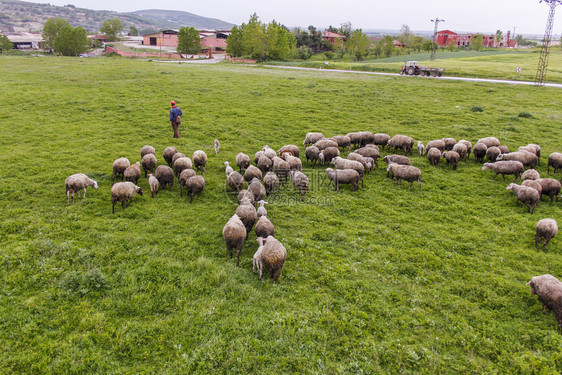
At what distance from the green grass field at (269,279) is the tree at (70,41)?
80786 millimetres

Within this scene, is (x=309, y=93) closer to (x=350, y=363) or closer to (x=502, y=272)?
(x=502, y=272)

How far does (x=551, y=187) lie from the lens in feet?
43.3

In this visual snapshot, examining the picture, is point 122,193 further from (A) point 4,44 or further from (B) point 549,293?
(A) point 4,44

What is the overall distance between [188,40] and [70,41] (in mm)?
30885

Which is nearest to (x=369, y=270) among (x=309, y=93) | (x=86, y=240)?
(x=86, y=240)

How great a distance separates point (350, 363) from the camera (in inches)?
261

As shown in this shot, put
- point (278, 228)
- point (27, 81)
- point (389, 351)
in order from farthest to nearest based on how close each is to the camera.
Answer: point (27, 81)
point (278, 228)
point (389, 351)

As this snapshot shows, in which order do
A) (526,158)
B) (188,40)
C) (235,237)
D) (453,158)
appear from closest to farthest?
(235,237) → (526,158) → (453,158) → (188,40)

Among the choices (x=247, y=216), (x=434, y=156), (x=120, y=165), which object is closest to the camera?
(x=247, y=216)

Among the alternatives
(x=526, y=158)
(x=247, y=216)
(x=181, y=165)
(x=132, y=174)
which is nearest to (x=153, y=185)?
(x=132, y=174)

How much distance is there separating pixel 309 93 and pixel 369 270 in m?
28.1

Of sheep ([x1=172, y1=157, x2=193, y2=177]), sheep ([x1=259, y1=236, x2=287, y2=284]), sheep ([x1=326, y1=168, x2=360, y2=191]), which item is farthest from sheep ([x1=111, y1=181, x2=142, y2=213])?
sheep ([x1=326, y1=168, x2=360, y2=191])

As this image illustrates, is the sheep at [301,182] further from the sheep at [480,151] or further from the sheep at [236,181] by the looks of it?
the sheep at [480,151]

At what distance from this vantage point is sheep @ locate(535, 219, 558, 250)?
10.3 m
